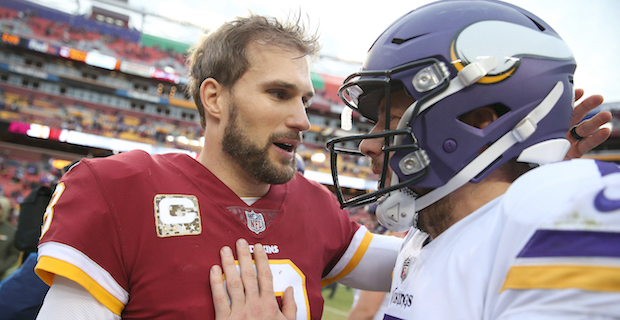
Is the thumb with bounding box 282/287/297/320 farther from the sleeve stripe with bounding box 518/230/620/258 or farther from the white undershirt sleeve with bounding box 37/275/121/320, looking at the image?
the sleeve stripe with bounding box 518/230/620/258

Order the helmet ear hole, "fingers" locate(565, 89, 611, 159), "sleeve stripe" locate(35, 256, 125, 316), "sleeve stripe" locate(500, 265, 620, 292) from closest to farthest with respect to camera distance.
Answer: "sleeve stripe" locate(500, 265, 620, 292)
"sleeve stripe" locate(35, 256, 125, 316)
the helmet ear hole
"fingers" locate(565, 89, 611, 159)

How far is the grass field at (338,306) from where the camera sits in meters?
7.81

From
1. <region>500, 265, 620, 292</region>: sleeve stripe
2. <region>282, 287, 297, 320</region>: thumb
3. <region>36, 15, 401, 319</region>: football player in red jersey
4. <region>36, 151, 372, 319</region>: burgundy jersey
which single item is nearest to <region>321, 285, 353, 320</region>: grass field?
<region>36, 15, 401, 319</region>: football player in red jersey

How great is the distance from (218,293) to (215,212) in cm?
35

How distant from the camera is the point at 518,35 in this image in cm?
Answer: 129

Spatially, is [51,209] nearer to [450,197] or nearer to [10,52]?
[450,197]

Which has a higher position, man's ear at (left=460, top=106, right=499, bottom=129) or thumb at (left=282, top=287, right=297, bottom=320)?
man's ear at (left=460, top=106, right=499, bottom=129)

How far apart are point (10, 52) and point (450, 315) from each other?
108 feet

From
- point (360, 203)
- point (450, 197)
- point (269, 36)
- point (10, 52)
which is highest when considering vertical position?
point (269, 36)

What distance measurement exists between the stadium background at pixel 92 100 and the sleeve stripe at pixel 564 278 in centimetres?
2254

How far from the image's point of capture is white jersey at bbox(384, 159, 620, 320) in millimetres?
744

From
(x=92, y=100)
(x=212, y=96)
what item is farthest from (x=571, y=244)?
(x=92, y=100)

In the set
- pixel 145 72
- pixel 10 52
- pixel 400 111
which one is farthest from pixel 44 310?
pixel 10 52

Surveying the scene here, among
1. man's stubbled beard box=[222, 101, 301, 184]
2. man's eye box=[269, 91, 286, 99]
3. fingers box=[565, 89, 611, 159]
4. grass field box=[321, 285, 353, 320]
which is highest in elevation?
fingers box=[565, 89, 611, 159]
